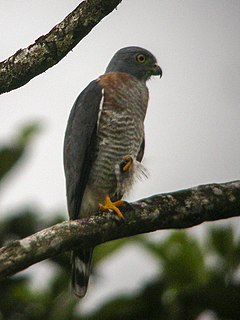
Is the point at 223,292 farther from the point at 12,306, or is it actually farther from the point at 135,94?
the point at 135,94

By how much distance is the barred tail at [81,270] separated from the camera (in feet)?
15.6

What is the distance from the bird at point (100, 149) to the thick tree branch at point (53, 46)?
1.31m

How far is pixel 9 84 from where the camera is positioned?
4129mm

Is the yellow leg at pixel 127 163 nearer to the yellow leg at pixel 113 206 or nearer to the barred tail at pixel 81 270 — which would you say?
the yellow leg at pixel 113 206

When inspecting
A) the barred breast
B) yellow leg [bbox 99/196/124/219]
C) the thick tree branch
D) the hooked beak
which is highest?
the thick tree branch

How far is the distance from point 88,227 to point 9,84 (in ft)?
3.07

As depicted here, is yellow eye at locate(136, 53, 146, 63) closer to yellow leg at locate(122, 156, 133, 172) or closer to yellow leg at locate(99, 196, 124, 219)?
yellow leg at locate(122, 156, 133, 172)

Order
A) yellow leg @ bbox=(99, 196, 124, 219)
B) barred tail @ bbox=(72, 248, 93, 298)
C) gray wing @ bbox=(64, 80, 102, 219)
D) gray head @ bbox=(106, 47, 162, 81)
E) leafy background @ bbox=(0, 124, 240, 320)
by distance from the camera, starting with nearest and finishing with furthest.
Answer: leafy background @ bbox=(0, 124, 240, 320), yellow leg @ bbox=(99, 196, 124, 219), barred tail @ bbox=(72, 248, 93, 298), gray wing @ bbox=(64, 80, 102, 219), gray head @ bbox=(106, 47, 162, 81)

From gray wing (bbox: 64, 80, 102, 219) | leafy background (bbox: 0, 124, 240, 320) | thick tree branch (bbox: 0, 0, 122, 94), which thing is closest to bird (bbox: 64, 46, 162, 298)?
gray wing (bbox: 64, 80, 102, 219)

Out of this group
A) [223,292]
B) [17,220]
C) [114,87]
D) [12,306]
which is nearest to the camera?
[223,292]

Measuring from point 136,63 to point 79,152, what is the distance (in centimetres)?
137

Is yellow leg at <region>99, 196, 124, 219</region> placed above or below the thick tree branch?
below

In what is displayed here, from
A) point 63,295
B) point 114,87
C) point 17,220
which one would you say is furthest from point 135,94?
point 63,295

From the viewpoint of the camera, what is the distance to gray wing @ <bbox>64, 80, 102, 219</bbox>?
5352mm
